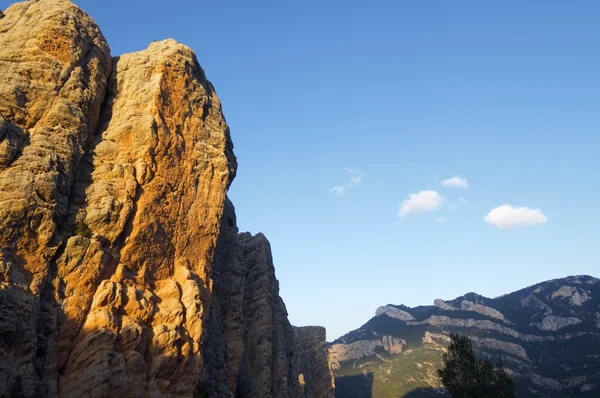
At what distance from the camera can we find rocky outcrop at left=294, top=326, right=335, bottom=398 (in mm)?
99500

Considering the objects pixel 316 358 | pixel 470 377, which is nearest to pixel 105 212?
pixel 470 377

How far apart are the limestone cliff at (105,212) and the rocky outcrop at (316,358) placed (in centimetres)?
5853

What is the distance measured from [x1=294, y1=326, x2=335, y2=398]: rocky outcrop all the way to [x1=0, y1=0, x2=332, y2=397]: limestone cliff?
192 feet

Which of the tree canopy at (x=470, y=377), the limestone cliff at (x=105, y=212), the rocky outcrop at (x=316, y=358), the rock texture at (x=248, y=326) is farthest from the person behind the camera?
the rocky outcrop at (x=316, y=358)

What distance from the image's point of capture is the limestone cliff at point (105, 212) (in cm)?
2633

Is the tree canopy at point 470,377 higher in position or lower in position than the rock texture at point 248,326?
lower

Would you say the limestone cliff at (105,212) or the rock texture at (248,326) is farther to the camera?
the rock texture at (248,326)

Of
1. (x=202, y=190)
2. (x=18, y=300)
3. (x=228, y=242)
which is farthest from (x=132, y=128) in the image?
A: (x=228, y=242)

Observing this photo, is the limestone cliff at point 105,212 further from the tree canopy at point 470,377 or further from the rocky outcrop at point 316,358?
the rocky outcrop at point 316,358

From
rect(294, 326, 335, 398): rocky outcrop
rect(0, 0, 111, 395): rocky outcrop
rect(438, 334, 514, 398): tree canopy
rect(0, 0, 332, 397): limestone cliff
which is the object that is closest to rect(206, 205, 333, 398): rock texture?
rect(0, 0, 332, 397): limestone cliff

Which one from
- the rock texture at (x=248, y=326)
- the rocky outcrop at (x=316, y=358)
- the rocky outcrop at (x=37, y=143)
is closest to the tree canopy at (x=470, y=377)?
the rock texture at (x=248, y=326)

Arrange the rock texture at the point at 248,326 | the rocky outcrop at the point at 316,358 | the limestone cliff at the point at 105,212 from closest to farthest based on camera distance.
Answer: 1. the limestone cliff at the point at 105,212
2. the rock texture at the point at 248,326
3. the rocky outcrop at the point at 316,358

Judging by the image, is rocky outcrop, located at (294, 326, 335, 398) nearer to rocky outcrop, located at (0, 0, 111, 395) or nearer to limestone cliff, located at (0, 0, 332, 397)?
→ limestone cliff, located at (0, 0, 332, 397)

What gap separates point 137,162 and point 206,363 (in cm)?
1849
